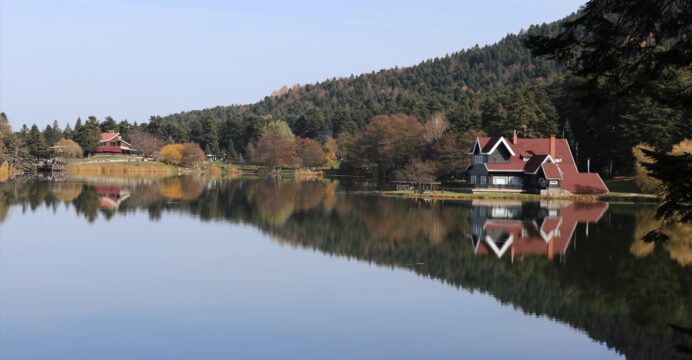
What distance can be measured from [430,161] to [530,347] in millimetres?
54250

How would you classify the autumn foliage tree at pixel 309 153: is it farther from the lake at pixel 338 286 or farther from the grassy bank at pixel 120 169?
the lake at pixel 338 286

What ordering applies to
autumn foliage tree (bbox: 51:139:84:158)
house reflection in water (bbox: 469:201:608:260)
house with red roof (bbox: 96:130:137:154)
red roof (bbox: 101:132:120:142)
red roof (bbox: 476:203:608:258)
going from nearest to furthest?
red roof (bbox: 476:203:608:258) → house reflection in water (bbox: 469:201:608:260) → autumn foliage tree (bbox: 51:139:84:158) → red roof (bbox: 101:132:120:142) → house with red roof (bbox: 96:130:137:154)

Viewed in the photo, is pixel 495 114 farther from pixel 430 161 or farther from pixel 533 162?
pixel 533 162

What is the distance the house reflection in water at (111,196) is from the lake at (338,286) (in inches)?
187

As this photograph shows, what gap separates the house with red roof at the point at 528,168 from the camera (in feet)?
188

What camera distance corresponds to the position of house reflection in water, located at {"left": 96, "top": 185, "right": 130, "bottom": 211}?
46.7m

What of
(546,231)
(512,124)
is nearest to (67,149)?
(512,124)

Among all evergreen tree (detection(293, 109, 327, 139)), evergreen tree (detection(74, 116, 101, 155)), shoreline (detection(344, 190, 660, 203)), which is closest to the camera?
shoreline (detection(344, 190, 660, 203))

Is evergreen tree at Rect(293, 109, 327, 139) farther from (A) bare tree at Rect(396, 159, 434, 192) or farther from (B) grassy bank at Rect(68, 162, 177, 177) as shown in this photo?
(A) bare tree at Rect(396, 159, 434, 192)

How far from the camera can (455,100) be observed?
5325 inches

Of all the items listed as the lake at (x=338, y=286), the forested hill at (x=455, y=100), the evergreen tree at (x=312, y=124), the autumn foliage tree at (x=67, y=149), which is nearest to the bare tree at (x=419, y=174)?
the forested hill at (x=455, y=100)

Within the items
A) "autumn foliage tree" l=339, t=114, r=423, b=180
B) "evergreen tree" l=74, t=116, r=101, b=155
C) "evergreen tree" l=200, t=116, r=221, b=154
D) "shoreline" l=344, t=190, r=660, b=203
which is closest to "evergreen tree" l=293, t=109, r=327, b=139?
"evergreen tree" l=200, t=116, r=221, b=154

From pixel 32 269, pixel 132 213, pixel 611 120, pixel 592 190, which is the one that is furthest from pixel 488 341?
pixel 611 120

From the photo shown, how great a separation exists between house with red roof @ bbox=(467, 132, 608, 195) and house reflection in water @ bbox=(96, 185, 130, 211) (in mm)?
27064
